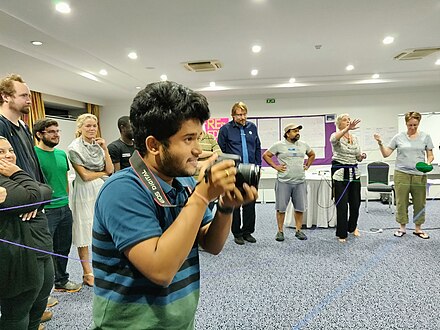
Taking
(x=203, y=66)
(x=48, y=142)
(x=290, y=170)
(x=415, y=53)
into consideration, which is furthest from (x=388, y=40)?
(x=48, y=142)

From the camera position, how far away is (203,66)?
16.9ft

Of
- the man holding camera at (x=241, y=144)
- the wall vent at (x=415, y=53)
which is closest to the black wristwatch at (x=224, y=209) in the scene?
the man holding camera at (x=241, y=144)

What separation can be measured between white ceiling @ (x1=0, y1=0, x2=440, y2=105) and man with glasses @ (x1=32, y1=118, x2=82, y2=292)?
137 centimetres

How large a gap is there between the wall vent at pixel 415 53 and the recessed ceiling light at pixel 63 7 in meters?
4.66

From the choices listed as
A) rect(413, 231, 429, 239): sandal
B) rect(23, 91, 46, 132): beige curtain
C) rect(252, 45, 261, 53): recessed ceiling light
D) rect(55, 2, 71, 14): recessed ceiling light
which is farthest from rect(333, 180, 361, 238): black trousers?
rect(23, 91, 46, 132): beige curtain

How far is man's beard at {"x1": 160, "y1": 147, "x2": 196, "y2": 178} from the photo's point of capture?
703 mm

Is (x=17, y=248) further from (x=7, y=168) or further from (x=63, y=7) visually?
(x=63, y=7)

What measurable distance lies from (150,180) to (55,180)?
6.60 feet

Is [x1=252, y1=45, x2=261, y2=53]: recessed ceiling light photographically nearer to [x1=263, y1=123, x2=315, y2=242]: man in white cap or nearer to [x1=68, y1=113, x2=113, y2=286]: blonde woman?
[x1=263, y1=123, x2=315, y2=242]: man in white cap

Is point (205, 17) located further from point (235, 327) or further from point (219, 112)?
point (219, 112)

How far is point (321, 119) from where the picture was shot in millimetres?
7117

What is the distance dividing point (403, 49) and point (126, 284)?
5.25 metres

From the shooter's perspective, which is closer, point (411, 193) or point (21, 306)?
point (21, 306)

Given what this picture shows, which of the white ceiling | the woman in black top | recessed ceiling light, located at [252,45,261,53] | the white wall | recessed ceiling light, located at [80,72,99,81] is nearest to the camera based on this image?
the woman in black top
